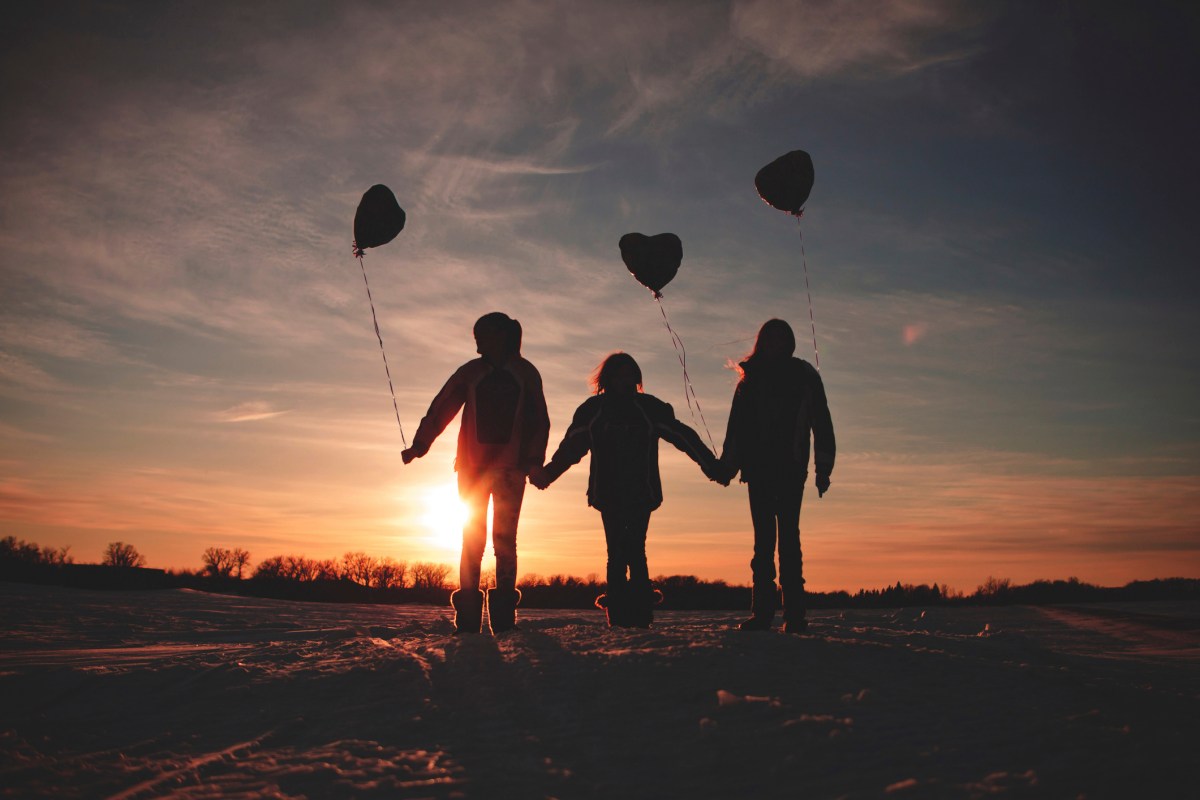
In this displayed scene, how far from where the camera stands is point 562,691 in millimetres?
3953

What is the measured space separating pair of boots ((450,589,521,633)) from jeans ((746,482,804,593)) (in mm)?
1831

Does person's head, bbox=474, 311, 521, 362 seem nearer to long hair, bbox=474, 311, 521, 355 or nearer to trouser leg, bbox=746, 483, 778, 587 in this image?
long hair, bbox=474, 311, 521, 355

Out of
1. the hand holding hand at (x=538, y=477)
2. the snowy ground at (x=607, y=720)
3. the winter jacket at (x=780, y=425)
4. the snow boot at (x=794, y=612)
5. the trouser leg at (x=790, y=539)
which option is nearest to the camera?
the snowy ground at (x=607, y=720)

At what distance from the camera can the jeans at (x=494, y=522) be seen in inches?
257

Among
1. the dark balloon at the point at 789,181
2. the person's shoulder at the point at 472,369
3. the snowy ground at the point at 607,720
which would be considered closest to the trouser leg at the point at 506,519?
the person's shoulder at the point at 472,369

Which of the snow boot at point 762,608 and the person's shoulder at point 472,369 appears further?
the person's shoulder at point 472,369

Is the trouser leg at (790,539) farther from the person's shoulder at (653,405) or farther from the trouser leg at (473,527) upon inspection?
the trouser leg at (473,527)

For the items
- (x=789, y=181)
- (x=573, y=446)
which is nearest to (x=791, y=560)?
(x=573, y=446)

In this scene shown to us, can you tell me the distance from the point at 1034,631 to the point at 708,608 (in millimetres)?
6518

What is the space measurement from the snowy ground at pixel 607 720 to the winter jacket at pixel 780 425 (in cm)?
131

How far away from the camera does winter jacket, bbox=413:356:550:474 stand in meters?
6.64

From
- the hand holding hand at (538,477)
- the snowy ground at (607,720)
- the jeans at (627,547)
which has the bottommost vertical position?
the snowy ground at (607,720)

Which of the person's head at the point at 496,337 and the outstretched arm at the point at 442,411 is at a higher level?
the person's head at the point at 496,337

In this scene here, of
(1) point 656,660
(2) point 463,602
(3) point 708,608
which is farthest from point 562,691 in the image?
(3) point 708,608
